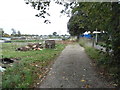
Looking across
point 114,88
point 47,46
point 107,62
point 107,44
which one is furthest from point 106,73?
point 47,46

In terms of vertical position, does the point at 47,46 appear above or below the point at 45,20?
below

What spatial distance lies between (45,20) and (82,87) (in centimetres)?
450

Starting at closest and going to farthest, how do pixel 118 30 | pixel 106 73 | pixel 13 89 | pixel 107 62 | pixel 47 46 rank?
pixel 13 89, pixel 118 30, pixel 107 62, pixel 106 73, pixel 47 46

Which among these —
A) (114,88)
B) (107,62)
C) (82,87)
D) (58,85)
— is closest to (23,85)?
(58,85)

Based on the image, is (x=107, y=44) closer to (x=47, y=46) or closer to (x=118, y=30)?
(x=118, y=30)

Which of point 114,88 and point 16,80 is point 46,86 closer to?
point 16,80

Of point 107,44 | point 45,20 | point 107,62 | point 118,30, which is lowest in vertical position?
point 107,62

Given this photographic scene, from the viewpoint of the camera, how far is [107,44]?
18.9ft

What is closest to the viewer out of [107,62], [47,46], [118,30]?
[118,30]

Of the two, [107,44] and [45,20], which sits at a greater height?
[45,20]

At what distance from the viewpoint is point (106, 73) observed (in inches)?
238

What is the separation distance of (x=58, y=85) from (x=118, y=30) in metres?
2.64

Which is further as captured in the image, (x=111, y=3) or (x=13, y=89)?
(x=111, y=3)

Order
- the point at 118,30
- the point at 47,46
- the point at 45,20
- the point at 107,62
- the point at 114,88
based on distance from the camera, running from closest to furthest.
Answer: the point at 114,88 < the point at 118,30 < the point at 107,62 < the point at 45,20 < the point at 47,46
